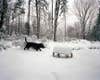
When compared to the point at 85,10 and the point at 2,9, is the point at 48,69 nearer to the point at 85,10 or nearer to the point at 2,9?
the point at 2,9

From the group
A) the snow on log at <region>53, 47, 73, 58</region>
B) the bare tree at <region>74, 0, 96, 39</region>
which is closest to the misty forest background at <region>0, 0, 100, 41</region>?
the bare tree at <region>74, 0, 96, 39</region>

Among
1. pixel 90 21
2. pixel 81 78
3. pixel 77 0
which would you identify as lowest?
pixel 81 78

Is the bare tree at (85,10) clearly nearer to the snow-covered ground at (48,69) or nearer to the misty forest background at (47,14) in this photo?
the misty forest background at (47,14)

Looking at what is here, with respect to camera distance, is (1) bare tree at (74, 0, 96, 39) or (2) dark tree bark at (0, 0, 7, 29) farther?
(1) bare tree at (74, 0, 96, 39)

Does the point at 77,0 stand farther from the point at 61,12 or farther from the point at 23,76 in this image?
the point at 23,76

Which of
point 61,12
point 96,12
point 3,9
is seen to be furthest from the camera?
point 96,12

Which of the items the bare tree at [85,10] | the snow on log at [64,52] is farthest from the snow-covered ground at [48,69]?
the bare tree at [85,10]

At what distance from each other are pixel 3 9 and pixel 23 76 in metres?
21.2

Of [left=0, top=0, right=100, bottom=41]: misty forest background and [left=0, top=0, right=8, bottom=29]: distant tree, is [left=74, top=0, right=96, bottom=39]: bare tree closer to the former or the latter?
[left=0, top=0, right=100, bottom=41]: misty forest background

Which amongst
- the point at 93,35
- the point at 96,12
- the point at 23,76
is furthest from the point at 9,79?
the point at 96,12

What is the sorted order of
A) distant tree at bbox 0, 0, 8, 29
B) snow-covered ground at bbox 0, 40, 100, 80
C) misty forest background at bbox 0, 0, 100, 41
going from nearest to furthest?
snow-covered ground at bbox 0, 40, 100, 80 → distant tree at bbox 0, 0, 8, 29 → misty forest background at bbox 0, 0, 100, 41

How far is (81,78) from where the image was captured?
22.9ft

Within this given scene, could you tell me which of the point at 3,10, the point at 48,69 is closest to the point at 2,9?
the point at 3,10

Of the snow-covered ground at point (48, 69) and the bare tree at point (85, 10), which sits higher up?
the bare tree at point (85, 10)
